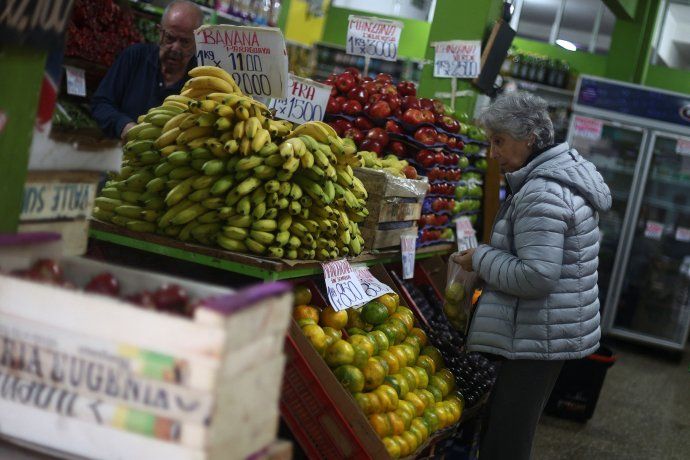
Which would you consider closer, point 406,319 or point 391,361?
point 391,361

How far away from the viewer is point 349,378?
3.15m

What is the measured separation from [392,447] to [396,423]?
0.13 m

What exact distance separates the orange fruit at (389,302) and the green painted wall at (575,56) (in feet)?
35.3

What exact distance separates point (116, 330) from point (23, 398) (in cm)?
25

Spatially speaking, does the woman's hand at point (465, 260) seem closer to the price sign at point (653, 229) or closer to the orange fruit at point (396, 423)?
the orange fruit at point (396, 423)

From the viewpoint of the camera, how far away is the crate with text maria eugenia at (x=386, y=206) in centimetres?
377

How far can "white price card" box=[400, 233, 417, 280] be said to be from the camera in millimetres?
4141

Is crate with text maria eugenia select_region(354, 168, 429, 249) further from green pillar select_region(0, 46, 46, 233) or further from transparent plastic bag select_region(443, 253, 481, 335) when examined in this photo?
green pillar select_region(0, 46, 46, 233)

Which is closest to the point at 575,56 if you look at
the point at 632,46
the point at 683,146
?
the point at 632,46

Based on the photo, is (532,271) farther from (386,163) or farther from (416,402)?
(386,163)

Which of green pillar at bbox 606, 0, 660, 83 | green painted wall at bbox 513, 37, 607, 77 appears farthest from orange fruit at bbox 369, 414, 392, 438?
green painted wall at bbox 513, 37, 607, 77

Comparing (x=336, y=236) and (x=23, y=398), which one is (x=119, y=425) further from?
(x=336, y=236)

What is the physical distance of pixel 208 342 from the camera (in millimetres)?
1412

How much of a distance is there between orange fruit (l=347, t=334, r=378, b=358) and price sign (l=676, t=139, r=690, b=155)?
7248 mm
